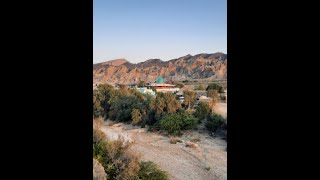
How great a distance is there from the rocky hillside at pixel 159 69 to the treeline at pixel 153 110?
1169 mm

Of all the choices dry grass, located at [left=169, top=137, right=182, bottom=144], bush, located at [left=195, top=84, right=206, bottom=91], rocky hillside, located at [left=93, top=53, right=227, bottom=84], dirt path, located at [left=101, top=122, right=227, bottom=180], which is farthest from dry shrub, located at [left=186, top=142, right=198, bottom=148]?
rocky hillside, located at [left=93, top=53, right=227, bottom=84]

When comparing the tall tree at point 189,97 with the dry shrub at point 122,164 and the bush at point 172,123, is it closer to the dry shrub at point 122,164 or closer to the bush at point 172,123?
the bush at point 172,123

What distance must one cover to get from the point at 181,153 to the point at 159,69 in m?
4.46

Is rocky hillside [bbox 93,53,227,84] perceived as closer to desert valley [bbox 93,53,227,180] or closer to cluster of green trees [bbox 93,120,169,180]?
desert valley [bbox 93,53,227,180]

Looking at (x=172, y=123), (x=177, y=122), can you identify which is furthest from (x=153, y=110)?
(x=177, y=122)

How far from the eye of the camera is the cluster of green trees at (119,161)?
6.93 m
